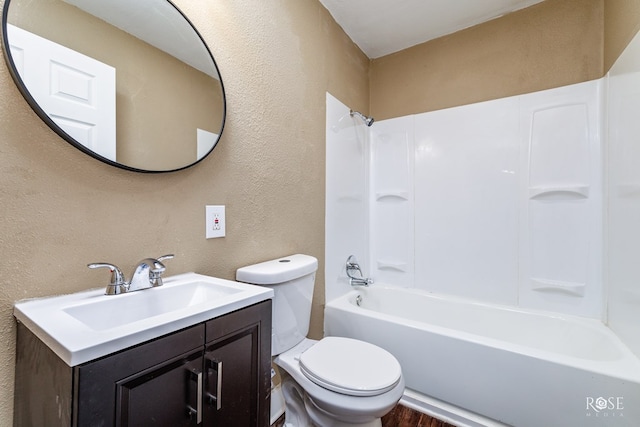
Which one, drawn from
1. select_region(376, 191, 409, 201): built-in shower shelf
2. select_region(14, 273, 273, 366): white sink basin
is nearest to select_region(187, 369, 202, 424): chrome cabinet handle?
select_region(14, 273, 273, 366): white sink basin

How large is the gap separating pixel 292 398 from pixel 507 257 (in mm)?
1646

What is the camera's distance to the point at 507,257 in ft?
6.25

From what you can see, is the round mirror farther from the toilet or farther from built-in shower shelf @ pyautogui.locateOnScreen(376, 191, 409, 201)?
built-in shower shelf @ pyautogui.locateOnScreen(376, 191, 409, 201)

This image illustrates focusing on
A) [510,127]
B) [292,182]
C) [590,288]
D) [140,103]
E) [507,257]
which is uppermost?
[510,127]

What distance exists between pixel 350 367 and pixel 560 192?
1.71 meters

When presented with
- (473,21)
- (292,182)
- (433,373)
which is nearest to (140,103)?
(292,182)

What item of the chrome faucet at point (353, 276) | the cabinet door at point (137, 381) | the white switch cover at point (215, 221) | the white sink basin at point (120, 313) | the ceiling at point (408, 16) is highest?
the ceiling at point (408, 16)

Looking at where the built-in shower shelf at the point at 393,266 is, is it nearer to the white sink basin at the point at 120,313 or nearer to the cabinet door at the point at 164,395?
the white sink basin at the point at 120,313

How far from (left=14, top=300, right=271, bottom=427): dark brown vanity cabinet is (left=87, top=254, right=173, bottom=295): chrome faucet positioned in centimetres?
20

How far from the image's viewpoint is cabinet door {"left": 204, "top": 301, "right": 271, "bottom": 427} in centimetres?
71

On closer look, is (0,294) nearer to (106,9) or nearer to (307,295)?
(106,9)

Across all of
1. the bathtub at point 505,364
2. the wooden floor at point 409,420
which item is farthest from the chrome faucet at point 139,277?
the wooden floor at point 409,420

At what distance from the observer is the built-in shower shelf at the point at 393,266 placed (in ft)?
7.49

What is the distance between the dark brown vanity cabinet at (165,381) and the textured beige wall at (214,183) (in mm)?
186
